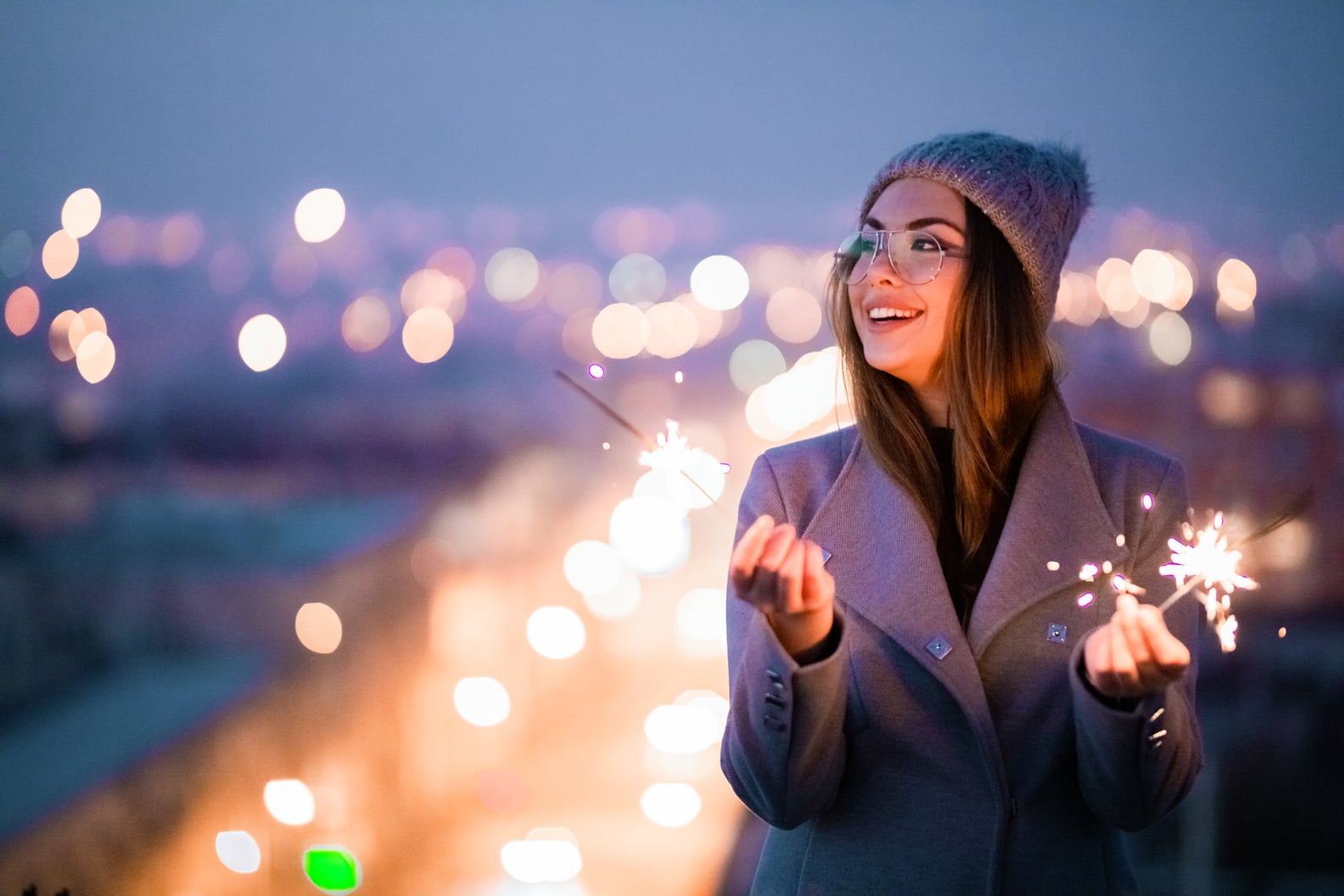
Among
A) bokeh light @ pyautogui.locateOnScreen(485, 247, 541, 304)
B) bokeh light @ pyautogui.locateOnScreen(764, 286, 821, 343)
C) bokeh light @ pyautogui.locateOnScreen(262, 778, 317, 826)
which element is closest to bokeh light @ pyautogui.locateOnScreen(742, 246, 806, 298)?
bokeh light @ pyautogui.locateOnScreen(764, 286, 821, 343)

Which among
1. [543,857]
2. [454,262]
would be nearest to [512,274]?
[454,262]

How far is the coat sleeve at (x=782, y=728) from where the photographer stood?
1030mm

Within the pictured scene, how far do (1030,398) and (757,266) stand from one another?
44.8 inches

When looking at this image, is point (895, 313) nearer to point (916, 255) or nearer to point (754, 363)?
point (916, 255)

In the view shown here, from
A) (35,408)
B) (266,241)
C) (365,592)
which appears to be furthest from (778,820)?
(35,408)

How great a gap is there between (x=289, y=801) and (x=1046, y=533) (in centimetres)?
195

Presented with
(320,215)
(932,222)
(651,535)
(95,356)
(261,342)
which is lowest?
(651,535)

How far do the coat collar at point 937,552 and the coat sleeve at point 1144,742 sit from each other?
0.30 feet

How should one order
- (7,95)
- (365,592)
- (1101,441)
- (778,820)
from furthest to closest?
1. (365,592)
2. (7,95)
3. (1101,441)
4. (778,820)

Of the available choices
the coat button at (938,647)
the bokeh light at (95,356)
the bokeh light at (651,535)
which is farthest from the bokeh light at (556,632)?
the coat button at (938,647)

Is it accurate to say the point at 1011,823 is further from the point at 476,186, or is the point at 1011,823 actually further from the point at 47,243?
the point at 47,243

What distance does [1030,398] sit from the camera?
4.31ft

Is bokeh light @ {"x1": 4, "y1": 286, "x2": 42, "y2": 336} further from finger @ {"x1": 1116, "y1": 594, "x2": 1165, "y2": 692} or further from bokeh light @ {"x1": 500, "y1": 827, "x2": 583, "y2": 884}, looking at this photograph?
finger @ {"x1": 1116, "y1": 594, "x2": 1165, "y2": 692}

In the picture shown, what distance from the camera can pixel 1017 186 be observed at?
4.03 ft
